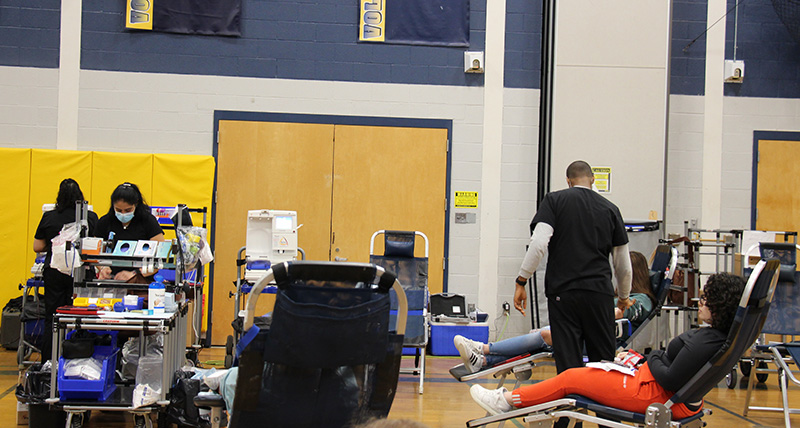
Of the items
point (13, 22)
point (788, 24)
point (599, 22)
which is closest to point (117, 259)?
point (13, 22)

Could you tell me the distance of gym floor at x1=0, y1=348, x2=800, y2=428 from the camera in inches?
167

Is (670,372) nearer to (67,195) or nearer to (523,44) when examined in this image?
(67,195)

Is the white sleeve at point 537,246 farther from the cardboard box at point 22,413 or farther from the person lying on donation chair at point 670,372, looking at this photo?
the cardboard box at point 22,413

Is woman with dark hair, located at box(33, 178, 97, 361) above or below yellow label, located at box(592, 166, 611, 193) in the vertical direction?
below

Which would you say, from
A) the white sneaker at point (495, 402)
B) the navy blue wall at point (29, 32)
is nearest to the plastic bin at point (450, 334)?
the white sneaker at point (495, 402)

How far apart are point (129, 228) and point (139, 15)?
3158mm

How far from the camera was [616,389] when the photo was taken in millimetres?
2969

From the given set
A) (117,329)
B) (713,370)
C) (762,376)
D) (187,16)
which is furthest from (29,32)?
(762,376)

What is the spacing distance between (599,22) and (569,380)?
4885 millimetres

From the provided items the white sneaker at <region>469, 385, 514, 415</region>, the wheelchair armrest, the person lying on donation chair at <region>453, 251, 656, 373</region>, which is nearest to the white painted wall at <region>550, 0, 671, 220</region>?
the person lying on donation chair at <region>453, 251, 656, 373</region>

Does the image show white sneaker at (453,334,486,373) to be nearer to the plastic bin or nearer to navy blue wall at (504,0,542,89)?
the plastic bin

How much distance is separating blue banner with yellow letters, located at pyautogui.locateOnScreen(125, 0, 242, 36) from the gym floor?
3332 millimetres

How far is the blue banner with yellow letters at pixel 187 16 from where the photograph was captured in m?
6.73

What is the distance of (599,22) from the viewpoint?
22.5ft
